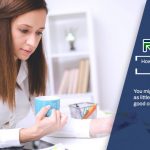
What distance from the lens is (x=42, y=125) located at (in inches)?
36.3

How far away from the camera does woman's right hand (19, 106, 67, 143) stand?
36.0 inches

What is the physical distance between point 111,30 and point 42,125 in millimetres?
1679

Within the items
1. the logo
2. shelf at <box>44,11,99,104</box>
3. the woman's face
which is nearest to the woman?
the woman's face

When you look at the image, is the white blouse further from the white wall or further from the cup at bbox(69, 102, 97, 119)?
the white wall

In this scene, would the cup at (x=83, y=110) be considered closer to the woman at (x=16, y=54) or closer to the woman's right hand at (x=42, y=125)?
the woman at (x=16, y=54)

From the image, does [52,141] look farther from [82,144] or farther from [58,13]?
[58,13]

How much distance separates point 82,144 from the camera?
0.95 metres

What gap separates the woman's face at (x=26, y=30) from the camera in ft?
3.42

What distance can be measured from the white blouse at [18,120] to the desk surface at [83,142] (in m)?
0.03

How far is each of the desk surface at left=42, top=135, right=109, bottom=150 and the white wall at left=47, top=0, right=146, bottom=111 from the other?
4.97 feet

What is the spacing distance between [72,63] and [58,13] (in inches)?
16.2

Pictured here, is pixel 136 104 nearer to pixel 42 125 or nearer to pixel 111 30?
pixel 42 125

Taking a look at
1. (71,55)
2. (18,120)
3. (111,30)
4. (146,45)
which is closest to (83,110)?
(18,120)

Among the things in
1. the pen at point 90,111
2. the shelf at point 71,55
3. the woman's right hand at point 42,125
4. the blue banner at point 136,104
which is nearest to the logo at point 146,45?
the blue banner at point 136,104
